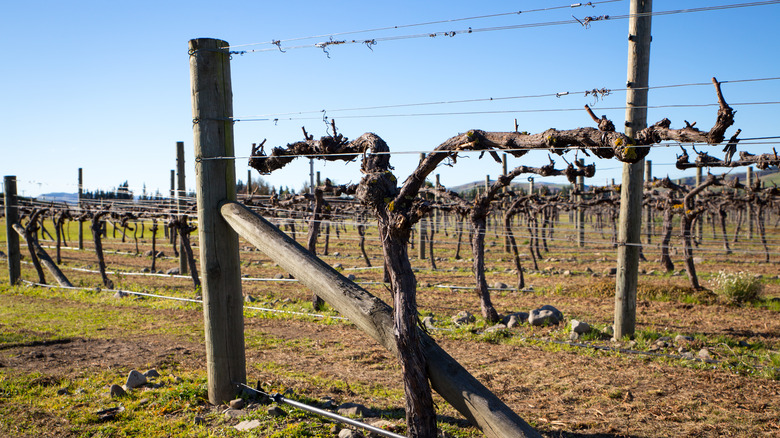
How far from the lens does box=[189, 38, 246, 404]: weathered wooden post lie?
4.08m

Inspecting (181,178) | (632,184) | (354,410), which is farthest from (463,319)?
(181,178)

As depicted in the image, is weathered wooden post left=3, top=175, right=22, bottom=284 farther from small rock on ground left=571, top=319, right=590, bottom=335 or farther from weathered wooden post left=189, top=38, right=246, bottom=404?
small rock on ground left=571, top=319, right=590, bottom=335

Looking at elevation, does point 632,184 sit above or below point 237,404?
above

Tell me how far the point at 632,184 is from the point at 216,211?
588cm

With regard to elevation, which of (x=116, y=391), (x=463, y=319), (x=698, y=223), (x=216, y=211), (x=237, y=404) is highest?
(x=216, y=211)

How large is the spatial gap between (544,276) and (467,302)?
20.7 ft

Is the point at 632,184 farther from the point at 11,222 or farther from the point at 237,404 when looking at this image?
the point at 11,222

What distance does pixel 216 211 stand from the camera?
4.09m

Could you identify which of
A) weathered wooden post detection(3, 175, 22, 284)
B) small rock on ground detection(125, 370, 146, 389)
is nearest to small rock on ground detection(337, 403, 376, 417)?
small rock on ground detection(125, 370, 146, 389)

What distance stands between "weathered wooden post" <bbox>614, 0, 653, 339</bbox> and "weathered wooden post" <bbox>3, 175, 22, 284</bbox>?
48.7 ft

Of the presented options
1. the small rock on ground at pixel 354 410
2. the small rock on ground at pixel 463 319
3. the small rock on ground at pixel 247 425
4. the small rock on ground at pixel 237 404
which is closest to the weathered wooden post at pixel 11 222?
the small rock on ground at pixel 463 319

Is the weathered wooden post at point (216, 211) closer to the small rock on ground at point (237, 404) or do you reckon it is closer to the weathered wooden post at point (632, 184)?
the small rock on ground at point (237, 404)

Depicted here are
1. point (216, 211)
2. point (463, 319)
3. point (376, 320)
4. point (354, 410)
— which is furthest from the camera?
point (463, 319)

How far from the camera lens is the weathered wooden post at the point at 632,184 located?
23.6ft
